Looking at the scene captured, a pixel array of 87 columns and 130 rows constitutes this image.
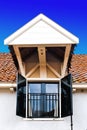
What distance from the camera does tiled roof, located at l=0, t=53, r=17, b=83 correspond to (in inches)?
629

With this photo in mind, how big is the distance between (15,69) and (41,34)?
157 inches

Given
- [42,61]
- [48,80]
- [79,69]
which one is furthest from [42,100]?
[79,69]

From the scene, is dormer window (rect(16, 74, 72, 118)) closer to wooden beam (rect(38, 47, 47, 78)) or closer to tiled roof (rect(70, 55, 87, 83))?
wooden beam (rect(38, 47, 47, 78))

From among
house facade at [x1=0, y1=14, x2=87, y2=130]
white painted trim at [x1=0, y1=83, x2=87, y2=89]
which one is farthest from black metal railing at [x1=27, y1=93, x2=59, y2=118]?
white painted trim at [x1=0, y1=83, x2=87, y2=89]

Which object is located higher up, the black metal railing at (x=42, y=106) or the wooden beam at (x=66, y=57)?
the wooden beam at (x=66, y=57)

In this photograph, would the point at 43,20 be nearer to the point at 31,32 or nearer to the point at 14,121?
the point at 31,32

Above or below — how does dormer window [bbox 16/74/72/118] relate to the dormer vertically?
below

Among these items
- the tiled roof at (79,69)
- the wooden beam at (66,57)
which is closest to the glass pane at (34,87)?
the wooden beam at (66,57)

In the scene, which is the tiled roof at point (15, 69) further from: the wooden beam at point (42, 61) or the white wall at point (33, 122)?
the wooden beam at point (42, 61)

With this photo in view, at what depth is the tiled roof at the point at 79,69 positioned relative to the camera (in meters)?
16.0

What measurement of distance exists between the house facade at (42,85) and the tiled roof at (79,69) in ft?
Answer: 0.25

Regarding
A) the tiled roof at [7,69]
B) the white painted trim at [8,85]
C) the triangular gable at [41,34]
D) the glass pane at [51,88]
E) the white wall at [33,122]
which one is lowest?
the white wall at [33,122]

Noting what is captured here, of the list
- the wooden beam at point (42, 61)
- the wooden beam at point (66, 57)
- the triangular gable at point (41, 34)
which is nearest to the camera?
the triangular gable at point (41, 34)

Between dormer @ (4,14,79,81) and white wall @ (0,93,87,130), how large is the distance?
1.15 meters
